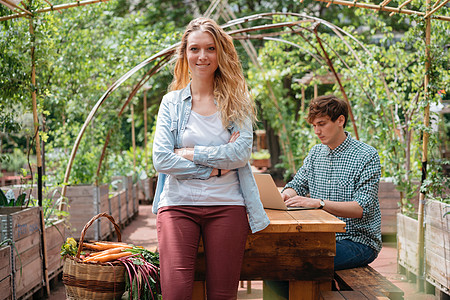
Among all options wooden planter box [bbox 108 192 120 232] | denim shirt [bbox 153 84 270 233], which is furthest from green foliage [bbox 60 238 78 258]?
wooden planter box [bbox 108 192 120 232]

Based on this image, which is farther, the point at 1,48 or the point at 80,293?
the point at 1,48

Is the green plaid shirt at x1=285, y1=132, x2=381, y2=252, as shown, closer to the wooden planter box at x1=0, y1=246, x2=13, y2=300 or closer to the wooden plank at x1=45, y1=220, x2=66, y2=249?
the wooden planter box at x1=0, y1=246, x2=13, y2=300

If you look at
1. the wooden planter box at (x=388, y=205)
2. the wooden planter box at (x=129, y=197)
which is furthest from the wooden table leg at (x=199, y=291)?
the wooden planter box at (x=129, y=197)

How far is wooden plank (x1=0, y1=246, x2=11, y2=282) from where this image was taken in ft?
9.73

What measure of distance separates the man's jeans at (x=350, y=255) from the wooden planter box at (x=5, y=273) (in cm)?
202

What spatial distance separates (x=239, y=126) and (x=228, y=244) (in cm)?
51

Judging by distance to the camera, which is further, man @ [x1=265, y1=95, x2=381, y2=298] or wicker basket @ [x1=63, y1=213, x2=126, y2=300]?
man @ [x1=265, y1=95, x2=381, y2=298]

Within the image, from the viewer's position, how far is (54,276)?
13.1 ft

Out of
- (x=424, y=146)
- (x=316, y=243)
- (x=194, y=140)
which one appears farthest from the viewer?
(x=424, y=146)

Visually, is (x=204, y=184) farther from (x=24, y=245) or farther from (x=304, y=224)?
(x=24, y=245)

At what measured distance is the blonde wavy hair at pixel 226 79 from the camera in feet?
6.89

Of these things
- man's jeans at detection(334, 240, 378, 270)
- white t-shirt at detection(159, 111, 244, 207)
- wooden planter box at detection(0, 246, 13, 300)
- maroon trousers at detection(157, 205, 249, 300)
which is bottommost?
wooden planter box at detection(0, 246, 13, 300)

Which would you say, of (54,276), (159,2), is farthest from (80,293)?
(159,2)

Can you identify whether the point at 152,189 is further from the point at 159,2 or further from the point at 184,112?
the point at 184,112
